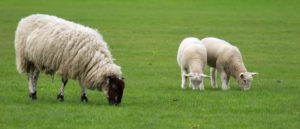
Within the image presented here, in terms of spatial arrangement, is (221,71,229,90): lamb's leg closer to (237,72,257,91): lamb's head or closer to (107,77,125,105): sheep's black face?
(237,72,257,91): lamb's head

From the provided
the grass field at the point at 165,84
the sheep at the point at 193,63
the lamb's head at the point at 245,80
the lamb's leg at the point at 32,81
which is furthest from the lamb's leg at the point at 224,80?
the lamb's leg at the point at 32,81

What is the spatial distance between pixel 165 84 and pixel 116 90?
494 centimetres

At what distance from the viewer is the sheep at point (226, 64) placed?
20.2 metres

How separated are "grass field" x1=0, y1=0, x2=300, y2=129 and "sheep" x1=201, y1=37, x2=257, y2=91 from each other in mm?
339

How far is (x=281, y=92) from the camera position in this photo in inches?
749

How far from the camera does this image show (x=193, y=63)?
66.0 feet

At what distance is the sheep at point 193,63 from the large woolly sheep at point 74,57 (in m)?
3.75

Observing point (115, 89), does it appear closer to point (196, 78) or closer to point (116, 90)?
point (116, 90)

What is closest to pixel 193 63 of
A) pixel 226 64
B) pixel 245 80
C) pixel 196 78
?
pixel 196 78

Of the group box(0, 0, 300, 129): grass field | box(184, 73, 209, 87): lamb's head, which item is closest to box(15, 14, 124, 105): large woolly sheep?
box(0, 0, 300, 129): grass field

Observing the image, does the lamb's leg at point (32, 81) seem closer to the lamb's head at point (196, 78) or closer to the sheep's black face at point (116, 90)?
the sheep's black face at point (116, 90)

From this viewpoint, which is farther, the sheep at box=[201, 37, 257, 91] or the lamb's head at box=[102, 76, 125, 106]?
the sheep at box=[201, 37, 257, 91]

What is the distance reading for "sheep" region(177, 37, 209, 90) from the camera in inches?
774

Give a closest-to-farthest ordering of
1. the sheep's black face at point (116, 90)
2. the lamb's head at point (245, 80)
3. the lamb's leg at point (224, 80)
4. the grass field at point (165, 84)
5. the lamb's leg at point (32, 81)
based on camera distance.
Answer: the grass field at point (165, 84), the sheep's black face at point (116, 90), the lamb's leg at point (32, 81), the lamb's head at point (245, 80), the lamb's leg at point (224, 80)
